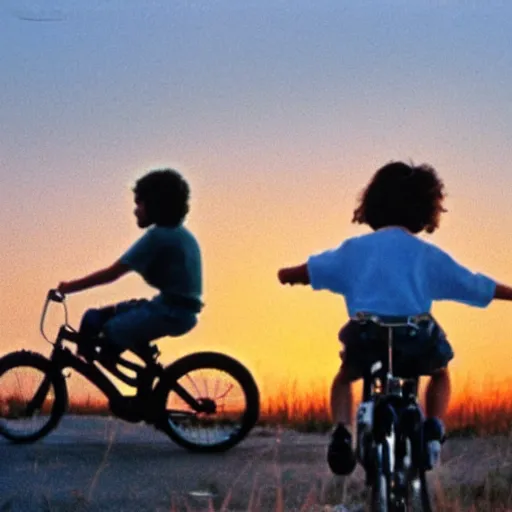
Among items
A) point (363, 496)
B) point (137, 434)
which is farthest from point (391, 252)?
point (137, 434)

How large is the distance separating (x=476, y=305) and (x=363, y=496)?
1.60 m

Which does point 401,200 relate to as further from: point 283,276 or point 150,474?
point 150,474

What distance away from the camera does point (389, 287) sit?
523 cm

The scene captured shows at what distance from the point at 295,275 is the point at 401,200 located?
512 millimetres

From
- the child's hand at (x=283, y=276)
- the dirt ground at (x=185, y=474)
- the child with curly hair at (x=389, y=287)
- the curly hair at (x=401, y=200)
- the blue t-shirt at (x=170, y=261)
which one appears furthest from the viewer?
the blue t-shirt at (x=170, y=261)

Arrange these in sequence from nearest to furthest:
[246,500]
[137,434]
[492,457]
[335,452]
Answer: [335,452] < [246,500] < [492,457] < [137,434]

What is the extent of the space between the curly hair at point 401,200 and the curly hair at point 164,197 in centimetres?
242

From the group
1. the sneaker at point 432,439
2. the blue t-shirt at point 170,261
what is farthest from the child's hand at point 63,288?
the sneaker at point 432,439

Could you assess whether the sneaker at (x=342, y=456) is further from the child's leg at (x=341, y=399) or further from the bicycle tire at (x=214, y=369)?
the bicycle tire at (x=214, y=369)

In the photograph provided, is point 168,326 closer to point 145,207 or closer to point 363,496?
point 145,207

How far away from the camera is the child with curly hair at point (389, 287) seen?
5.22 metres

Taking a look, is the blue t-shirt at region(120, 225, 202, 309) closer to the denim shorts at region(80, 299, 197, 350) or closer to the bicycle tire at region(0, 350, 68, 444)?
the denim shorts at region(80, 299, 197, 350)

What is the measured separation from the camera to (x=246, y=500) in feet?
21.8

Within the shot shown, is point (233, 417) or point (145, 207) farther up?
point (145, 207)
